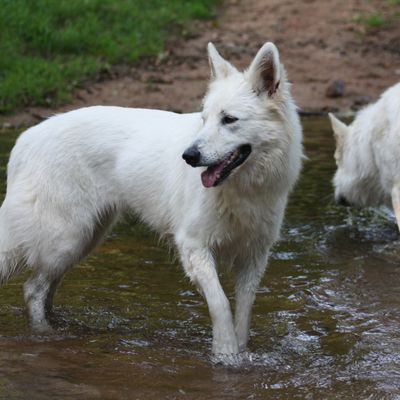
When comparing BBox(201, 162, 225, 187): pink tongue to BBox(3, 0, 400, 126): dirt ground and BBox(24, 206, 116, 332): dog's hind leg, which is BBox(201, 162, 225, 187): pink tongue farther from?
BBox(3, 0, 400, 126): dirt ground

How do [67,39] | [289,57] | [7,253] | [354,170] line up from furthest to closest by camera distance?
1. [289,57]
2. [67,39]
3. [354,170]
4. [7,253]

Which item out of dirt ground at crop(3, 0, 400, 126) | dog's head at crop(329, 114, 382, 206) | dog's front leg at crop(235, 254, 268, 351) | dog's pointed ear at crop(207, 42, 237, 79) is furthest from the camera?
dirt ground at crop(3, 0, 400, 126)

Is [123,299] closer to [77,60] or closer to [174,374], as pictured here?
[174,374]

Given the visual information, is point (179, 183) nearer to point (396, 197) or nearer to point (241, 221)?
point (241, 221)

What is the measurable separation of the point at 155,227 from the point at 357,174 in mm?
3219

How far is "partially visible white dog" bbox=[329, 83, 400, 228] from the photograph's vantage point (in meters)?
7.57

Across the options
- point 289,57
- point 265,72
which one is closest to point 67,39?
point 289,57

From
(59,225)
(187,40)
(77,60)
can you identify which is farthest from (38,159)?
(187,40)

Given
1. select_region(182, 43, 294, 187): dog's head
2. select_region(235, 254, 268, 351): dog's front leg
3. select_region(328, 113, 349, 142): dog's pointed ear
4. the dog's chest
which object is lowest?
select_region(235, 254, 268, 351): dog's front leg

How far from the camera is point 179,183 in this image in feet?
18.5

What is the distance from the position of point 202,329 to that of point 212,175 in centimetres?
128

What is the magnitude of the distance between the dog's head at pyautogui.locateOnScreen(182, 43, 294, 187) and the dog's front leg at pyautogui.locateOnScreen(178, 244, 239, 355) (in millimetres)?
519

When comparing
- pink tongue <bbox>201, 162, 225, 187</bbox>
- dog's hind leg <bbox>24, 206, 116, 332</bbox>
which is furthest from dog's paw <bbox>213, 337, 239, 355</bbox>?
dog's hind leg <bbox>24, 206, 116, 332</bbox>

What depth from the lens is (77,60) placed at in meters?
13.7
